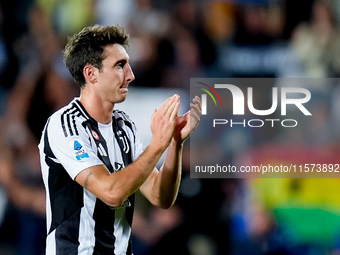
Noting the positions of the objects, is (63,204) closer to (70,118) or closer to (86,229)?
(86,229)

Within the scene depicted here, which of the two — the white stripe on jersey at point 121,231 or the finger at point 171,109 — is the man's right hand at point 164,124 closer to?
the finger at point 171,109

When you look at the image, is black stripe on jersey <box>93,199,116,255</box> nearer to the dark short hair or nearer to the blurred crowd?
the dark short hair

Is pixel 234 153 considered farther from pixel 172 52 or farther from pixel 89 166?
pixel 89 166

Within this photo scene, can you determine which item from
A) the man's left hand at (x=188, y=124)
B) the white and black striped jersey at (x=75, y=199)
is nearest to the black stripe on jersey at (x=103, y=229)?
the white and black striped jersey at (x=75, y=199)

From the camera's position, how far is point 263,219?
4270 mm

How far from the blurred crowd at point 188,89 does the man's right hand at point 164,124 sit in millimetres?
2228

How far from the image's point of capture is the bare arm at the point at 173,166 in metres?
2.36

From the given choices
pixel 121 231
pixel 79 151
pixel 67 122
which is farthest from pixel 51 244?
pixel 67 122

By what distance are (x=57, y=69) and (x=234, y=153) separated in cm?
207

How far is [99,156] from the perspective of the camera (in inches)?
86.5

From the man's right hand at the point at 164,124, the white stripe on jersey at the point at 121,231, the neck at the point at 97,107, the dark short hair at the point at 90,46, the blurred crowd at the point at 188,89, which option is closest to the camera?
A: the man's right hand at the point at 164,124

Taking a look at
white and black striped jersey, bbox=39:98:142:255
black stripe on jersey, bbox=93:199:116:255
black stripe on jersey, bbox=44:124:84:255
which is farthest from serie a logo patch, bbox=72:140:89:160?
black stripe on jersey, bbox=93:199:116:255

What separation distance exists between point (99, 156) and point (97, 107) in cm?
30

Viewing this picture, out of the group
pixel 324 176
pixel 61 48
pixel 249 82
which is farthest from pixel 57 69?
pixel 324 176
